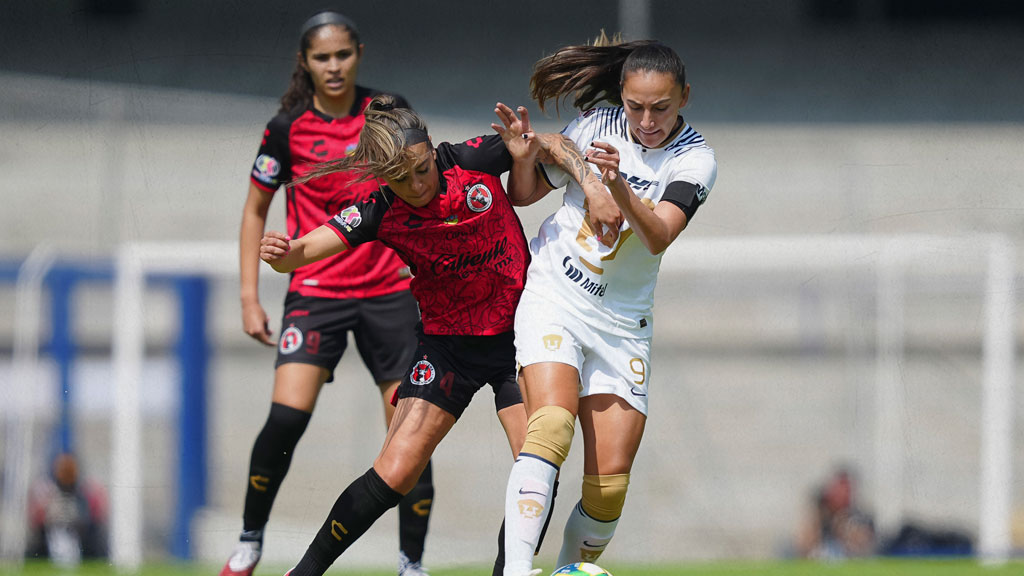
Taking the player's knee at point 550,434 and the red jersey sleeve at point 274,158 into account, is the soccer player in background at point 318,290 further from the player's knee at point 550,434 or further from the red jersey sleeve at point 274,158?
the player's knee at point 550,434

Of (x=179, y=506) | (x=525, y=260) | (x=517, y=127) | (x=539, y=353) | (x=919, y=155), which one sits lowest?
(x=179, y=506)

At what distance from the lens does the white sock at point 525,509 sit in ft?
9.76

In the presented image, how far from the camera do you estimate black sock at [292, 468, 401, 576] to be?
3.21m

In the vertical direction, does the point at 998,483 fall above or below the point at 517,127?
below

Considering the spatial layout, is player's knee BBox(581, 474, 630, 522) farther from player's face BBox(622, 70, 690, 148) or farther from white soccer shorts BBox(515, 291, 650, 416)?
player's face BBox(622, 70, 690, 148)

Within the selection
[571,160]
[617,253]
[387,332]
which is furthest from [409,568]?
[571,160]

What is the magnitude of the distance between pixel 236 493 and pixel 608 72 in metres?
5.24

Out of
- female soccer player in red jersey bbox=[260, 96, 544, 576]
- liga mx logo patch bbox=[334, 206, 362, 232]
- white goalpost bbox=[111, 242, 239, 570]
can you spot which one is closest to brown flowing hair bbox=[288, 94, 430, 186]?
female soccer player in red jersey bbox=[260, 96, 544, 576]

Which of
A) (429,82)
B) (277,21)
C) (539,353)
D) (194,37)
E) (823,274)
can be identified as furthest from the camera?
(823,274)

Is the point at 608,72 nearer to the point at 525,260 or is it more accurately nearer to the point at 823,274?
the point at 525,260

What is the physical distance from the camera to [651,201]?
332 cm

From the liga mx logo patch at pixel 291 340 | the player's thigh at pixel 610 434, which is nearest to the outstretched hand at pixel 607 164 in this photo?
the player's thigh at pixel 610 434

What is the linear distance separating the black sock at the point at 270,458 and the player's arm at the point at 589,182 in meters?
1.40

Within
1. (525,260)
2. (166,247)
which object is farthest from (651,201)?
(166,247)
